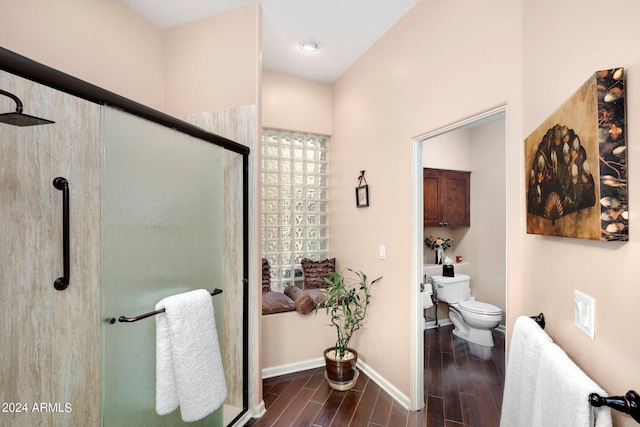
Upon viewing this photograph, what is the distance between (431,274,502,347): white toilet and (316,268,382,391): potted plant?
1.31m

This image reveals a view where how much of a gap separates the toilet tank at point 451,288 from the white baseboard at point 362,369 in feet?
4.66

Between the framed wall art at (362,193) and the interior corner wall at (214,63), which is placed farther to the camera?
the framed wall art at (362,193)

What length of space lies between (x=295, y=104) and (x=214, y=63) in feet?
3.42

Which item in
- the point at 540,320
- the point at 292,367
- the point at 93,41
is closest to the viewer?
the point at 540,320

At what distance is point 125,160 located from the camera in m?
1.31

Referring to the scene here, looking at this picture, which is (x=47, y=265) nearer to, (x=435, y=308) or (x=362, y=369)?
(x=362, y=369)

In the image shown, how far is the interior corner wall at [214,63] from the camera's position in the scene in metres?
2.21

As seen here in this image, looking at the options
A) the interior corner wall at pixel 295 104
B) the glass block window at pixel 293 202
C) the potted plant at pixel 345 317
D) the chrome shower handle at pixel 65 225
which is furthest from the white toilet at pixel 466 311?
the chrome shower handle at pixel 65 225

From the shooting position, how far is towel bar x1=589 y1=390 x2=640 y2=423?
2.20ft

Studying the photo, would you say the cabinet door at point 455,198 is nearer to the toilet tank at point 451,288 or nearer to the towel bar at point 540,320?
the toilet tank at point 451,288

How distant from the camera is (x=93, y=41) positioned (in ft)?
6.51

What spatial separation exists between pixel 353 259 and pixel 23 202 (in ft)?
7.89

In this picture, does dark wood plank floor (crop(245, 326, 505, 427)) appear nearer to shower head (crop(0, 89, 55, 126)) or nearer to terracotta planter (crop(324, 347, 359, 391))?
terracotta planter (crop(324, 347, 359, 391))

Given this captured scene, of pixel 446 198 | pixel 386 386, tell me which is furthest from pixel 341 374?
pixel 446 198
